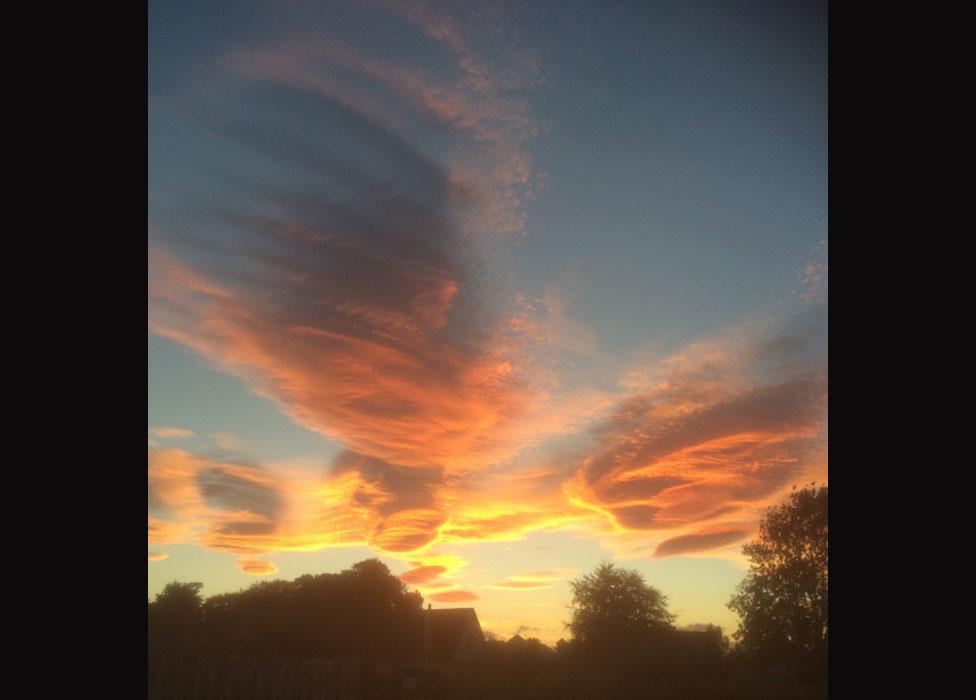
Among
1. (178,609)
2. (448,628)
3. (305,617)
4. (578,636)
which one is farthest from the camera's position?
(578,636)

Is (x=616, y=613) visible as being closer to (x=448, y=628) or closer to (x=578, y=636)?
(x=578, y=636)

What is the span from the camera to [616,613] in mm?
22641

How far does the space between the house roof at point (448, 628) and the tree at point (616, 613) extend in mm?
2922

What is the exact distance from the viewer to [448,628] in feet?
62.1

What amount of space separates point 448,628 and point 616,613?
6.32 m

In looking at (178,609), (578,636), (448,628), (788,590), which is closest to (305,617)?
(178,609)

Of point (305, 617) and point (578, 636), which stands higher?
point (305, 617)

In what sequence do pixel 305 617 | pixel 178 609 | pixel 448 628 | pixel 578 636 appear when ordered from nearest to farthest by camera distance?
pixel 178 609 < pixel 305 617 < pixel 448 628 < pixel 578 636

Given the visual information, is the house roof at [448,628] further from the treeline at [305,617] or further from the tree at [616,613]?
the tree at [616,613]

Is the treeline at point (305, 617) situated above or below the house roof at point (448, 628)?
above

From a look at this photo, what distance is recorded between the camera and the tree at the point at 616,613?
750 inches

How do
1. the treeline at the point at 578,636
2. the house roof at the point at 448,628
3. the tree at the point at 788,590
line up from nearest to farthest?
1. the treeline at the point at 578,636
2. the house roof at the point at 448,628
3. the tree at the point at 788,590

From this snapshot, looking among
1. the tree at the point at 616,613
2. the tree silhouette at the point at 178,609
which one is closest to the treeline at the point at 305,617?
the tree silhouette at the point at 178,609

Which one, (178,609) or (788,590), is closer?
(178,609)
